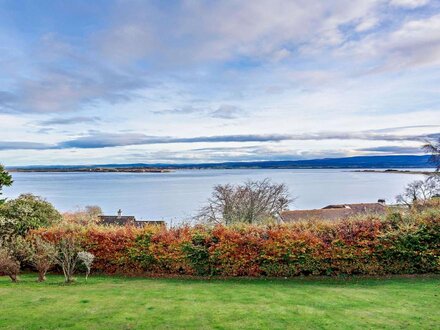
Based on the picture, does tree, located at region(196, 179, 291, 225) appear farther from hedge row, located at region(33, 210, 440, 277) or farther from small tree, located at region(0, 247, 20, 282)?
small tree, located at region(0, 247, 20, 282)

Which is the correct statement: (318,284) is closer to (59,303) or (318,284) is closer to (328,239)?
(328,239)

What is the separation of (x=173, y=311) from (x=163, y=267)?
6.63m

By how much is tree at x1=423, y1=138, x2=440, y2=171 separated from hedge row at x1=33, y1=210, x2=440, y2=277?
1119 inches

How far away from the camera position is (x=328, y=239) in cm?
1361

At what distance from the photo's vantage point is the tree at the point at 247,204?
117ft

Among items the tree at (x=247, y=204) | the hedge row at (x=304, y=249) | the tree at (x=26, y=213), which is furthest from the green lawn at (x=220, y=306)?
the tree at (x=247, y=204)

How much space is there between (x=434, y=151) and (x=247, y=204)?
2020 cm

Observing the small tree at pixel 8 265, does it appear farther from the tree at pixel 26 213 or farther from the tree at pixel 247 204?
the tree at pixel 247 204

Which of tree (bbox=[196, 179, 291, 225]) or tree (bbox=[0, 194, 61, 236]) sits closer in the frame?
tree (bbox=[0, 194, 61, 236])

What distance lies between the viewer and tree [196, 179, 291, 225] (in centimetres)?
3562

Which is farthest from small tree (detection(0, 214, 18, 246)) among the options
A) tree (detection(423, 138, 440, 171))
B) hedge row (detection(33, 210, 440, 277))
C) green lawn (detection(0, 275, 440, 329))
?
tree (detection(423, 138, 440, 171))

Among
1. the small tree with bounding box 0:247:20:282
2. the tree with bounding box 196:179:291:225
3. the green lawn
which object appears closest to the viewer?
the green lawn

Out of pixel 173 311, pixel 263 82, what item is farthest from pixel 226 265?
pixel 263 82

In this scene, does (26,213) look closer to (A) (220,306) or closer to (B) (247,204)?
(A) (220,306)
